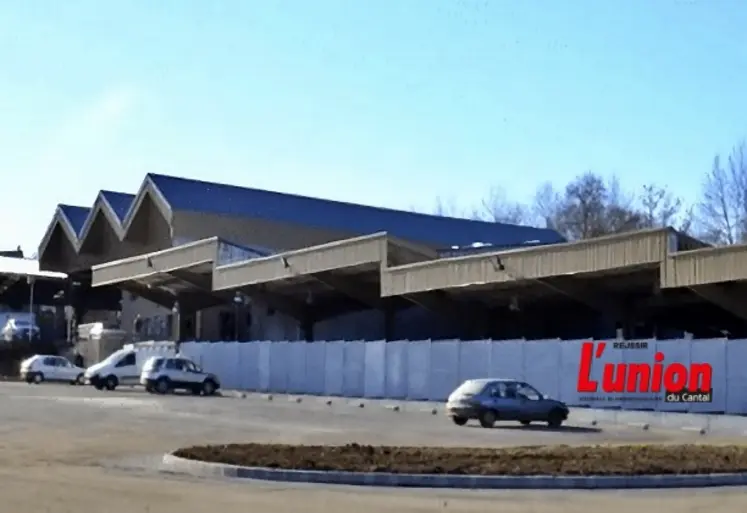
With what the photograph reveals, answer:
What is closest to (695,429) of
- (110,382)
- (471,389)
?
(471,389)

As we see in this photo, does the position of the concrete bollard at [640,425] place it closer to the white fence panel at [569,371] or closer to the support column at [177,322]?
the white fence panel at [569,371]

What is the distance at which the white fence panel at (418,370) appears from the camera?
44.1 metres

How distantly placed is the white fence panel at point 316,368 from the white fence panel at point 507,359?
1001 cm

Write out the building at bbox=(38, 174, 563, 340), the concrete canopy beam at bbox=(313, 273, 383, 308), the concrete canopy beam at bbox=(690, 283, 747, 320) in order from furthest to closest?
the building at bbox=(38, 174, 563, 340), the concrete canopy beam at bbox=(313, 273, 383, 308), the concrete canopy beam at bbox=(690, 283, 747, 320)

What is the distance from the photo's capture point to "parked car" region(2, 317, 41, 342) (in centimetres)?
7706

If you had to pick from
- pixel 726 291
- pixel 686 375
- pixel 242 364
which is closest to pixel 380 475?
pixel 686 375

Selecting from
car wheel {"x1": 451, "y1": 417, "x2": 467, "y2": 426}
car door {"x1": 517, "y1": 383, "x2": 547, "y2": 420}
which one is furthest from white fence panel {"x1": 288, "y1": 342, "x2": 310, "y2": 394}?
car door {"x1": 517, "y1": 383, "x2": 547, "y2": 420}

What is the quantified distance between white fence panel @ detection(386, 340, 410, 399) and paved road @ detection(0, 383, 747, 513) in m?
1.21

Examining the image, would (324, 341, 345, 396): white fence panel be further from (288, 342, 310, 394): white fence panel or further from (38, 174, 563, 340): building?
(38, 174, 563, 340): building

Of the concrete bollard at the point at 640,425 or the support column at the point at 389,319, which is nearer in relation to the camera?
the concrete bollard at the point at 640,425

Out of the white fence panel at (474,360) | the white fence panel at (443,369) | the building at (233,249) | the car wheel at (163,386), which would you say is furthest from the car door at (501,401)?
the car wheel at (163,386)

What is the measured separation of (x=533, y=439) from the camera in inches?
1115

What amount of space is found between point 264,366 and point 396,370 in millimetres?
9690

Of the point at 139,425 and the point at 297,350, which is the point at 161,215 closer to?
the point at 297,350
